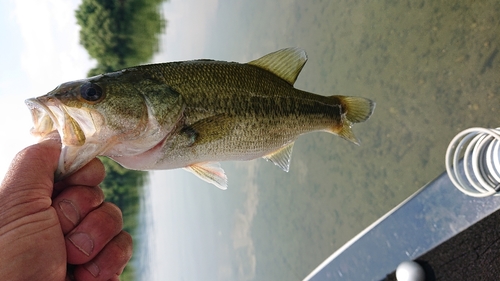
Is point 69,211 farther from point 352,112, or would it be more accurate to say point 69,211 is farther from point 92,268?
point 352,112

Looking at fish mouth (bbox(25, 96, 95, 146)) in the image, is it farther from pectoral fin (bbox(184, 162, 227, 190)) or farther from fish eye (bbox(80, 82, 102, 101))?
pectoral fin (bbox(184, 162, 227, 190))

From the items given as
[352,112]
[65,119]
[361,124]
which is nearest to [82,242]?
[65,119]

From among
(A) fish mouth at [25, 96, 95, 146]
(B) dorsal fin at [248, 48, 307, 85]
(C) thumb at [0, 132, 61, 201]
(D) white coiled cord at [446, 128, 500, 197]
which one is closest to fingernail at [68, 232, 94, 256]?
(C) thumb at [0, 132, 61, 201]

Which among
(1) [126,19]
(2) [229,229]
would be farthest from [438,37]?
(1) [126,19]

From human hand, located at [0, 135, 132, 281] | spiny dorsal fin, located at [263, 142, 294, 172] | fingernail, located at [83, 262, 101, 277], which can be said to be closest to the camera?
human hand, located at [0, 135, 132, 281]

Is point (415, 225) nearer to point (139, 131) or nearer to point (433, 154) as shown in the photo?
point (433, 154)
